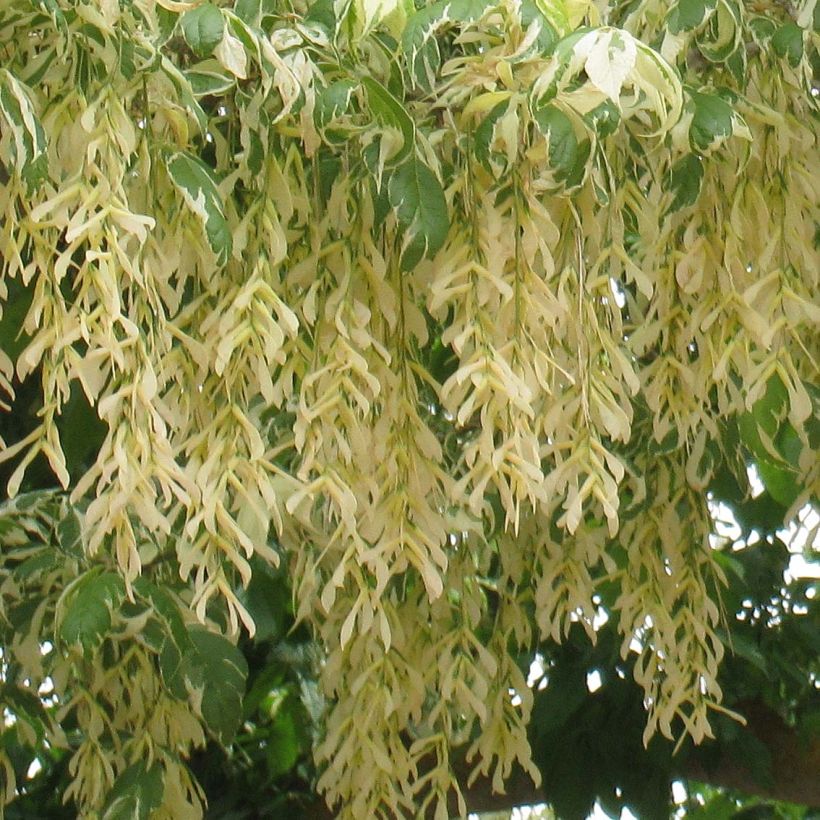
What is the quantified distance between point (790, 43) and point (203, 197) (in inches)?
20.8

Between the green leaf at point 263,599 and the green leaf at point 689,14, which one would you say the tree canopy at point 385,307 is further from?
the green leaf at point 263,599

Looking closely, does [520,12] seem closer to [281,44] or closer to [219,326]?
[281,44]

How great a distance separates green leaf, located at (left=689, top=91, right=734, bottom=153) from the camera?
3.49ft

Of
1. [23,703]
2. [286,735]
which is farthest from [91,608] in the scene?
[286,735]

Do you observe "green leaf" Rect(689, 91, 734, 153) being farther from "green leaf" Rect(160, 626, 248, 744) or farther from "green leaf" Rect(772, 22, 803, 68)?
"green leaf" Rect(160, 626, 248, 744)

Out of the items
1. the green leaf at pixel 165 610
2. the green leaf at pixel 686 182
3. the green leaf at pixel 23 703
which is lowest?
the green leaf at pixel 23 703

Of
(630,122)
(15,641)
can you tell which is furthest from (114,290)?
(15,641)

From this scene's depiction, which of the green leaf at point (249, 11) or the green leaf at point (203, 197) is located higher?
the green leaf at point (249, 11)

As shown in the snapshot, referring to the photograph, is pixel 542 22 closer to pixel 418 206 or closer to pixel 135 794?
pixel 418 206

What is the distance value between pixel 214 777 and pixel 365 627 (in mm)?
1243

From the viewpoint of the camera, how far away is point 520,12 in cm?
100

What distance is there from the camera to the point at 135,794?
1.49 m

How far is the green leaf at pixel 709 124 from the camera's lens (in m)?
1.06

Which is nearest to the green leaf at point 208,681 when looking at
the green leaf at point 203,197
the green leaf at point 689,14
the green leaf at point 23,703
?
the green leaf at point 23,703
